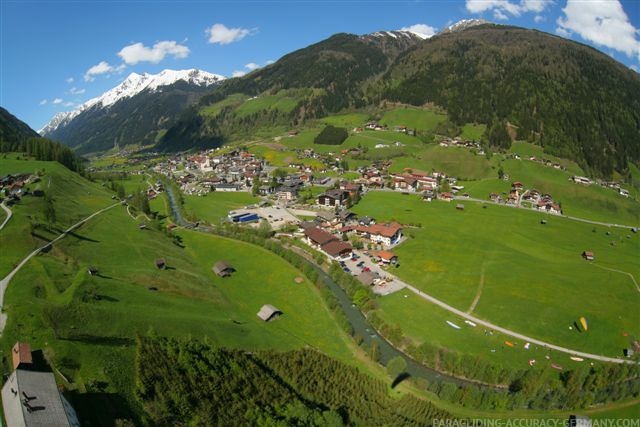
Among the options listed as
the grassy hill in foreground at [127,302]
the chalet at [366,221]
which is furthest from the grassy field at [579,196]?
the grassy hill in foreground at [127,302]

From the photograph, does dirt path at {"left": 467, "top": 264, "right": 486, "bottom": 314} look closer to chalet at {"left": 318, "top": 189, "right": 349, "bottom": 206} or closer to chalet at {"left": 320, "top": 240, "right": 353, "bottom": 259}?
chalet at {"left": 320, "top": 240, "right": 353, "bottom": 259}

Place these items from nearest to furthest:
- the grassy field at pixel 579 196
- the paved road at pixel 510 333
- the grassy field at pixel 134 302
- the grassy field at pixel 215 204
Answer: the grassy field at pixel 134 302 < the paved road at pixel 510 333 < the grassy field at pixel 215 204 < the grassy field at pixel 579 196

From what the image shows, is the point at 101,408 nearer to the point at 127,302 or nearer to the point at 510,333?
the point at 127,302

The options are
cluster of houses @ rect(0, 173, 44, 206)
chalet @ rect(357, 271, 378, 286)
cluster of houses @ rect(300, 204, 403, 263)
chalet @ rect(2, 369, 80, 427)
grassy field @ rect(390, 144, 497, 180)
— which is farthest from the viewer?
grassy field @ rect(390, 144, 497, 180)

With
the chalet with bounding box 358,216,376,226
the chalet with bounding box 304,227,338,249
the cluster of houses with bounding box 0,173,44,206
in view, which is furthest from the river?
the cluster of houses with bounding box 0,173,44,206

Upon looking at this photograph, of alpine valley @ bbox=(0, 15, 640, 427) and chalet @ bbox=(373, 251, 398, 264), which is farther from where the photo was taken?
chalet @ bbox=(373, 251, 398, 264)

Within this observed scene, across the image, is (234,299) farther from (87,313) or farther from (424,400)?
(424,400)

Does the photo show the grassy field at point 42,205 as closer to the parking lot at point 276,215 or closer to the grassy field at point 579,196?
the parking lot at point 276,215
